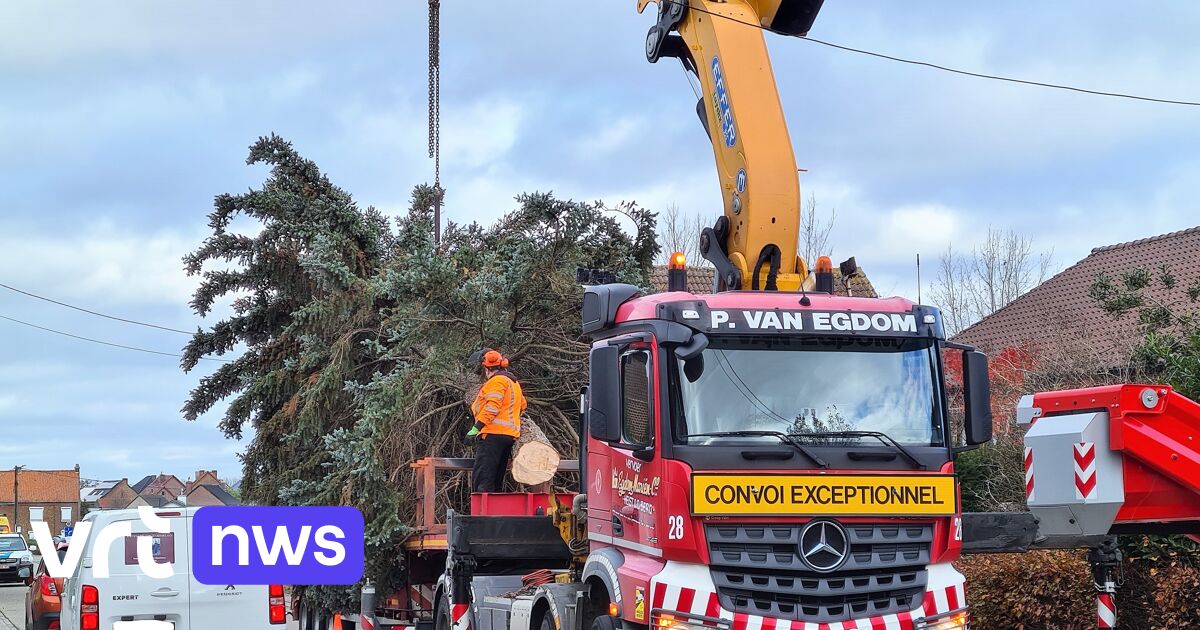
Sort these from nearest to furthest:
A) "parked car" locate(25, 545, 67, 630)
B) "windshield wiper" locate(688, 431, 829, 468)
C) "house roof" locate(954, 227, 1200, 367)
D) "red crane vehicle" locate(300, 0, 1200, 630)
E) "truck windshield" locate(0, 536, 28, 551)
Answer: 1. "red crane vehicle" locate(300, 0, 1200, 630)
2. "windshield wiper" locate(688, 431, 829, 468)
3. "parked car" locate(25, 545, 67, 630)
4. "house roof" locate(954, 227, 1200, 367)
5. "truck windshield" locate(0, 536, 28, 551)

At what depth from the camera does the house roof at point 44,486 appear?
10350cm

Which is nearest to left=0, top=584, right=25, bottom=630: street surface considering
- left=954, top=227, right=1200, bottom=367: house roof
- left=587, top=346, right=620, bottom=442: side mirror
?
left=587, top=346, right=620, bottom=442: side mirror

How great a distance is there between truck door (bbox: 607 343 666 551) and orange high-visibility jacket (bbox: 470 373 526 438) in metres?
2.97

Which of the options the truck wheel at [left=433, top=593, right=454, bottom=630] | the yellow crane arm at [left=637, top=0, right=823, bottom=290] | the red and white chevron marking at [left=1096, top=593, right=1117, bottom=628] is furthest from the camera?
the truck wheel at [left=433, top=593, right=454, bottom=630]

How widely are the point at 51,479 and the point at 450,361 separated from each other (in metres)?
104

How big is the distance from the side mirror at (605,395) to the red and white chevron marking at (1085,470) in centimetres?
330

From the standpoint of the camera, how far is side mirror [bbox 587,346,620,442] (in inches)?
327

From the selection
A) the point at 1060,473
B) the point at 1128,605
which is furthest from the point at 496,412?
the point at 1128,605

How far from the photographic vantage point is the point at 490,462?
11.7 m

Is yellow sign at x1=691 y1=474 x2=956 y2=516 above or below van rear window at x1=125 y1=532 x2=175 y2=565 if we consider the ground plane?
above

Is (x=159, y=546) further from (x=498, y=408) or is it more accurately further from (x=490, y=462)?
(x=498, y=408)

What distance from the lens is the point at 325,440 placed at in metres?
13.4

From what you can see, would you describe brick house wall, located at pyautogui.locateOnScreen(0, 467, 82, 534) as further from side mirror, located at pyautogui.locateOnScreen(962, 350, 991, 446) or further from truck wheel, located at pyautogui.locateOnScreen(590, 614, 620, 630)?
side mirror, located at pyautogui.locateOnScreen(962, 350, 991, 446)

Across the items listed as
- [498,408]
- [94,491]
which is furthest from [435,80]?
[94,491]
